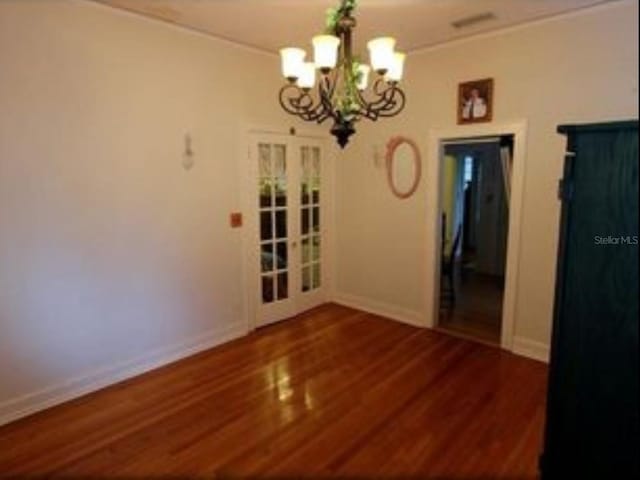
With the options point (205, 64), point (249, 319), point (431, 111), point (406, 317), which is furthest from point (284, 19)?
point (406, 317)

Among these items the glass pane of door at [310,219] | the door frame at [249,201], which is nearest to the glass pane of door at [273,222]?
the door frame at [249,201]

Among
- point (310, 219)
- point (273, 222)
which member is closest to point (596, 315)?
point (273, 222)

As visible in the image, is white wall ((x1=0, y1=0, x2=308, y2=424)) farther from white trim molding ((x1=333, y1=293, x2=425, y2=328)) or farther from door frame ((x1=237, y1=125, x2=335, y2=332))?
white trim molding ((x1=333, y1=293, x2=425, y2=328))

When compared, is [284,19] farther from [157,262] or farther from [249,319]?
[249,319]

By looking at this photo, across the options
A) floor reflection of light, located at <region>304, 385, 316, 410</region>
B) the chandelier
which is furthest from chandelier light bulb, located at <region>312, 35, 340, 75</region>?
floor reflection of light, located at <region>304, 385, 316, 410</region>

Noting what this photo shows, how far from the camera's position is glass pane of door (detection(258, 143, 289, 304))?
13.2 feet

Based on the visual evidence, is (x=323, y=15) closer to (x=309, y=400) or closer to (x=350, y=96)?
(x=350, y=96)

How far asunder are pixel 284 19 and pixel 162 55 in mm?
972

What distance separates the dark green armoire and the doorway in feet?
11.0

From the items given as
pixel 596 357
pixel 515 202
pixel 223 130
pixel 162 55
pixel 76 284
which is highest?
pixel 162 55

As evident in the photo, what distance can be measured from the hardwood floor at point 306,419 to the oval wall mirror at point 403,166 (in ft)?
5.00

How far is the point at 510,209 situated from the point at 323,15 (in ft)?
6.89

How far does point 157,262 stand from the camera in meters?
3.27

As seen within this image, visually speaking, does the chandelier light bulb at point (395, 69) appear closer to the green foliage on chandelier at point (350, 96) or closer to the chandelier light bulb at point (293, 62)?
the green foliage on chandelier at point (350, 96)
